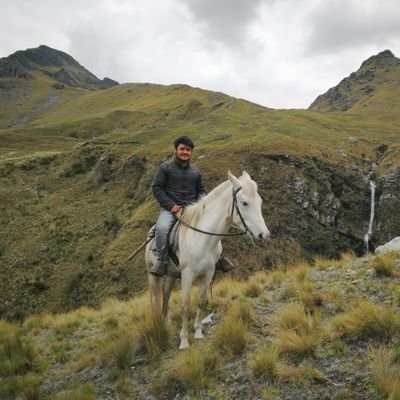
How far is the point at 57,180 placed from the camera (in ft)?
190


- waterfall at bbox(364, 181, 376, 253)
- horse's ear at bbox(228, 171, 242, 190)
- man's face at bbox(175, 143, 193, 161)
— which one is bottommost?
waterfall at bbox(364, 181, 376, 253)

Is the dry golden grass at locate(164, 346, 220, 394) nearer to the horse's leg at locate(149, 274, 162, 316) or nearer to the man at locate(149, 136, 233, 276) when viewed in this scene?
the man at locate(149, 136, 233, 276)

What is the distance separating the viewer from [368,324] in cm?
759

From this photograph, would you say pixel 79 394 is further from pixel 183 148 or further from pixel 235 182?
pixel 183 148

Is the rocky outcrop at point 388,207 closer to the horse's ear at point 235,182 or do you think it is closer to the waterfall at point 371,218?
the waterfall at point 371,218

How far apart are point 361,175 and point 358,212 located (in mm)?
6789

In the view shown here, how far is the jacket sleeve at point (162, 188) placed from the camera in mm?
9088

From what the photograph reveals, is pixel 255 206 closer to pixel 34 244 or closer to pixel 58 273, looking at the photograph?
pixel 58 273

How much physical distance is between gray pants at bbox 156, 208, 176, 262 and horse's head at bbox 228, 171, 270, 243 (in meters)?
1.81

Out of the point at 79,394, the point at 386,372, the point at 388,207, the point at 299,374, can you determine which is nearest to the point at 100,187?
the point at 388,207

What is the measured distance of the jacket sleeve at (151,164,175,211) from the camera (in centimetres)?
909

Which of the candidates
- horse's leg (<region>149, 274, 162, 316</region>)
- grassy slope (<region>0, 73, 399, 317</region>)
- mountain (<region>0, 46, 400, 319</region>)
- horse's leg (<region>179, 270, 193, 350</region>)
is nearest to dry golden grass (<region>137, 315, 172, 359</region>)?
horse's leg (<region>179, 270, 193, 350</region>)

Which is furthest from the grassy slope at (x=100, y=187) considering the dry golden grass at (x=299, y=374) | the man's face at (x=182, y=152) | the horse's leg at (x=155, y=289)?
the dry golden grass at (x=299, y=374)

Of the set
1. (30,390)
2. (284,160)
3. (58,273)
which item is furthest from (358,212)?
(30,390)
